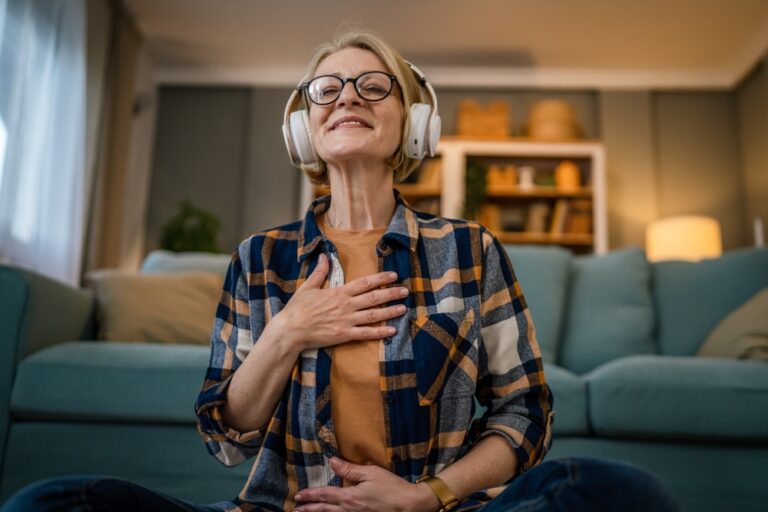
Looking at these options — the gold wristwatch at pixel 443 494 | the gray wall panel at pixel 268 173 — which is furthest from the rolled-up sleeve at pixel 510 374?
the gray wall panel at pixel 268 173

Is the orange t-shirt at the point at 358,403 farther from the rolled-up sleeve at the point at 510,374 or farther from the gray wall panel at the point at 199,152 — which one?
the gray wall panel at the point at 199,152

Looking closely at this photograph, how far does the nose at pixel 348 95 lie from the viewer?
1.08m

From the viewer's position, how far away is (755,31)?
15.0 feet

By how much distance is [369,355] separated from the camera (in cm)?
95

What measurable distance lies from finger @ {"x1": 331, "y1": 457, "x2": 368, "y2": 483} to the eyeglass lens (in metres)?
0.55

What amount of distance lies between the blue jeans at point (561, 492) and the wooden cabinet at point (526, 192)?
4036 mm

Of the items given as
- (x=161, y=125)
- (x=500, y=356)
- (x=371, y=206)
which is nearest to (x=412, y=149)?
(x=371, y=206)

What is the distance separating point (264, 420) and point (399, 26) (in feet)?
13.6

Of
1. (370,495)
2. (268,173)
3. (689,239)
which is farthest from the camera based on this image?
(268,173)

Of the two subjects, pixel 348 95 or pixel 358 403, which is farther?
pixel 348 95

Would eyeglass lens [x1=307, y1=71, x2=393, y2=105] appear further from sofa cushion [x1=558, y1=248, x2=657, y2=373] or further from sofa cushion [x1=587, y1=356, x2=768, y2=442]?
sofa cushion [x1=558, y1=248, x2=657, y2=373]

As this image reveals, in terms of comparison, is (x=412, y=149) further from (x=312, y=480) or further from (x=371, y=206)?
(x=312, y=480)

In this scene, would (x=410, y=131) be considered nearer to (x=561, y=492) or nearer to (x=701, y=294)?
(x=561, y=492)

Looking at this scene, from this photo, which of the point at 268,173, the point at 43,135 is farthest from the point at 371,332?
the point at 268,173
